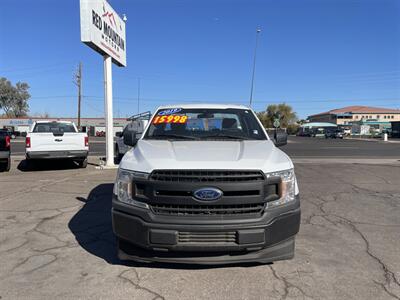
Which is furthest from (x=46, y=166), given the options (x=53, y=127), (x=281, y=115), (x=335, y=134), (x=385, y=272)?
(x=281, y=115)

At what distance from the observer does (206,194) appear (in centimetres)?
357

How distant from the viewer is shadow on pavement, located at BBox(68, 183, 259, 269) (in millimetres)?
4282

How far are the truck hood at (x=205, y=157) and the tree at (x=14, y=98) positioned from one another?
13153cm

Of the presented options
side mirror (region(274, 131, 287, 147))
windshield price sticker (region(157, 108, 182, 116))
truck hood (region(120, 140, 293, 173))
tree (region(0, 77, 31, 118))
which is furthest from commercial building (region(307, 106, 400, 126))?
truck hood (region(120, 140, 293, 173))

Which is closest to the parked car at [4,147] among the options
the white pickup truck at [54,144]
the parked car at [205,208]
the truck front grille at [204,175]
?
the white pickup truck at [54,144]

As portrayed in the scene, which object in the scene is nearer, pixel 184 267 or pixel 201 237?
pixel 201 237

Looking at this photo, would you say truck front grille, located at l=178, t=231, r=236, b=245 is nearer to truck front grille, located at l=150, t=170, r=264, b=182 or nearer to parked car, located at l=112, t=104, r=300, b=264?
parked car, located at l=112, t=104, r=300, b=264

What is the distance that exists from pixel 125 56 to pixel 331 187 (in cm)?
1065

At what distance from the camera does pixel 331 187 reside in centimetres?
963

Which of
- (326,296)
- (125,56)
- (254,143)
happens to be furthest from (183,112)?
(125,56)

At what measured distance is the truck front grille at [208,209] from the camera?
3.61m

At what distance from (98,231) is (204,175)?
8.76 feet

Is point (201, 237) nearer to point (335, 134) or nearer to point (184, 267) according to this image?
point (184, 267)

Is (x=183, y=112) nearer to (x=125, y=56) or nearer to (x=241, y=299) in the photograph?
(x=241, y=299)
